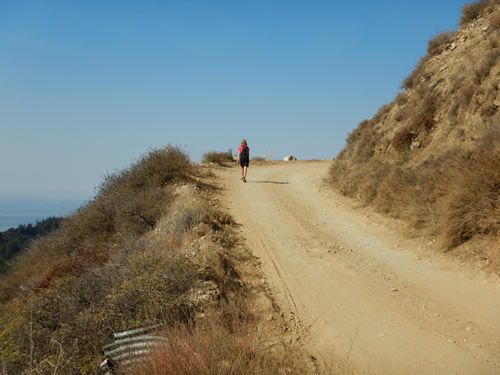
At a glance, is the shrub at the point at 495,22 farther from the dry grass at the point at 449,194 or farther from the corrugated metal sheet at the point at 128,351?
the corrugated metal sheet at the point at 128,351

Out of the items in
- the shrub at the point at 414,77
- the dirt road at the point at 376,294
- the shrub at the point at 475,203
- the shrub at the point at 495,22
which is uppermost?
the shrub at the point at 495,22

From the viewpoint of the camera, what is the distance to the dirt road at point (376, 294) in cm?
428

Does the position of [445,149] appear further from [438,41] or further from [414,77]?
[438,41]

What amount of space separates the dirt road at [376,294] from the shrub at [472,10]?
1381 centimetres

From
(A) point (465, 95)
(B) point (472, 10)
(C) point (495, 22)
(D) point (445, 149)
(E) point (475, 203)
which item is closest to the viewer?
(E) point (475, 203)

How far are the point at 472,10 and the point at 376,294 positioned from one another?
18.2 m

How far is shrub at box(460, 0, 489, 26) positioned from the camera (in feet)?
56.4

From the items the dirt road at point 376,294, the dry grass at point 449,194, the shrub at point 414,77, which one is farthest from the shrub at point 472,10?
the dirt road at point 376,294

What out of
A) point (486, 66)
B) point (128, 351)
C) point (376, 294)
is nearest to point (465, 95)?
point (486, 66)

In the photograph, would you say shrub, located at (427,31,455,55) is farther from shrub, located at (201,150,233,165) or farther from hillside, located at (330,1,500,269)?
shrub, located at (201,150,233,165)

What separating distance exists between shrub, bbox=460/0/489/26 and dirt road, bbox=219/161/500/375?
13812 mm

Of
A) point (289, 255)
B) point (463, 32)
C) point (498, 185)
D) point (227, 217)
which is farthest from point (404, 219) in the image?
point (463, 32)

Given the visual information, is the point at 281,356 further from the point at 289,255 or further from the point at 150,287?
the point at 289,255

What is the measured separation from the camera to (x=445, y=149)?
10.3 meters
